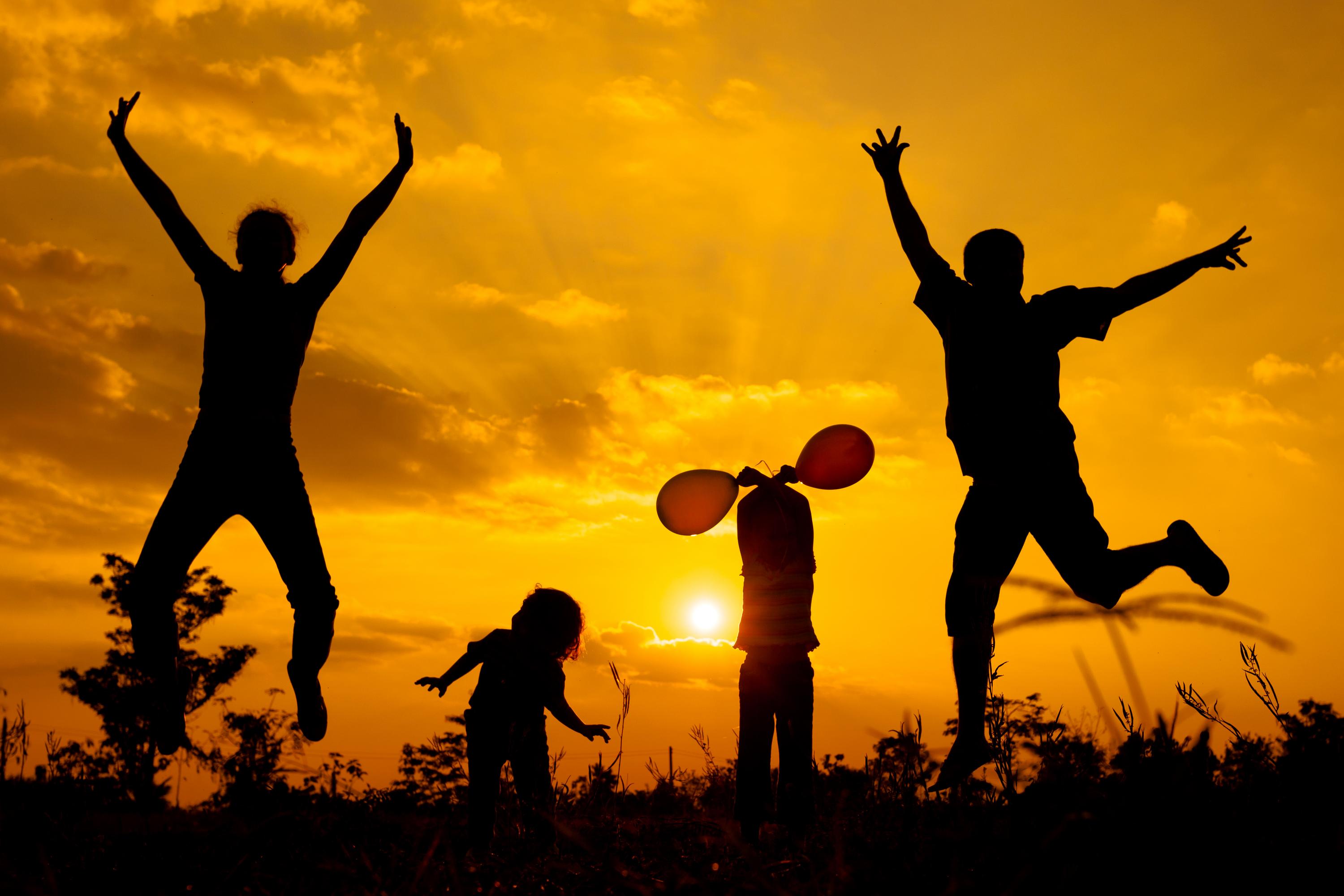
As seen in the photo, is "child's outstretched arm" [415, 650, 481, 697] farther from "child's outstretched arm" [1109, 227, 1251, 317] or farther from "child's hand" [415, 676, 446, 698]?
"child's outstretched arm" [1109, 227, 1251, 317]

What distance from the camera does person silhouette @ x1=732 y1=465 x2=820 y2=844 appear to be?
18.1ft

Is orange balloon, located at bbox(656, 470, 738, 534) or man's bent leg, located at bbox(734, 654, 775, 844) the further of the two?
orange balloon, located at bbox(656, 470, 738, 534)

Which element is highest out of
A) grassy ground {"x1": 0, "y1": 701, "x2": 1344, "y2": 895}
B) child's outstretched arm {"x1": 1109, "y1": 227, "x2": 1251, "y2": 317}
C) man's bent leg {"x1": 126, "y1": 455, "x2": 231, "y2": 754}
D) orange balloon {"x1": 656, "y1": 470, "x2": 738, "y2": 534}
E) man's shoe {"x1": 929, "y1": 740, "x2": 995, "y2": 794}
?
child's outstretched arm {"x1": 1109, "y1": 227, "x2": 1251, "y2": 317}

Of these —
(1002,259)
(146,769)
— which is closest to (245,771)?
(146,769)

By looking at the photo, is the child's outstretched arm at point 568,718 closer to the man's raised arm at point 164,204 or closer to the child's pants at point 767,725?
the child's pants at point 767,725

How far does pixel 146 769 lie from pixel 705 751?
8.86ft

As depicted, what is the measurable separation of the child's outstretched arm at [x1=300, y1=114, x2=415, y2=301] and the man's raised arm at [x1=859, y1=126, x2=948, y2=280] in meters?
2.71

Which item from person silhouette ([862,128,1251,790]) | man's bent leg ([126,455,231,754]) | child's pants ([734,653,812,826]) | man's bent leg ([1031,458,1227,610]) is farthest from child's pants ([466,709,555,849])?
man's bent leg ([1031,458,1227,610])

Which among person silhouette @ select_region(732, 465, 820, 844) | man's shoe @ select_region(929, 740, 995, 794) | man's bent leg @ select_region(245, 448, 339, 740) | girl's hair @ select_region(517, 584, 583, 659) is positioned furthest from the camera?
girl's hair @ select_region(517, 584, 583, 659)

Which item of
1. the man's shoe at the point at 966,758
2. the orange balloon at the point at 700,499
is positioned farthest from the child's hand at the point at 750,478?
the man's shoe at the point at 966,758

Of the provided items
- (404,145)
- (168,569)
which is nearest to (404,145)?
(404,145)

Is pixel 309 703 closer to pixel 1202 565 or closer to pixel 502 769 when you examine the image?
pixel 502 769

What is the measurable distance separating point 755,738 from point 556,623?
4.87 feet

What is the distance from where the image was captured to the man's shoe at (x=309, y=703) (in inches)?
211
